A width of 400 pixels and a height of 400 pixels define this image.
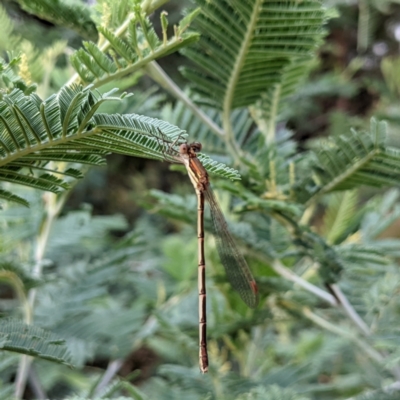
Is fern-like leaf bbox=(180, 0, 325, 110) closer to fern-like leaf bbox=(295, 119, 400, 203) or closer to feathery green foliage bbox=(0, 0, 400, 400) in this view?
feathery green foliage bbox=(0, 0, 400, 400)

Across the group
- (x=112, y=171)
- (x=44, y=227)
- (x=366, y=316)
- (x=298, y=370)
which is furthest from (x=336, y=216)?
(x=112, y=171)

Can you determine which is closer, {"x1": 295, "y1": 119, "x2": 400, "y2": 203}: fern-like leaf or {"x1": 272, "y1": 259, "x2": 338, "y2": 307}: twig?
{"x1": 295, "y1": 119, "x2": 400, "y2": 203}: fern-like leaf

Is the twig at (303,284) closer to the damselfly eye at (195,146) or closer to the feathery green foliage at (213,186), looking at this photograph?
the feathery green foliage at (213,186)

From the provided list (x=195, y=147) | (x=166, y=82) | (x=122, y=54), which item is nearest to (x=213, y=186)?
(x=195, y=147)

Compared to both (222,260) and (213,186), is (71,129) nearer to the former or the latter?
(213,186)

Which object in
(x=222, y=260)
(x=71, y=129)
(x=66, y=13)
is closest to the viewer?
(x=71, y=129)

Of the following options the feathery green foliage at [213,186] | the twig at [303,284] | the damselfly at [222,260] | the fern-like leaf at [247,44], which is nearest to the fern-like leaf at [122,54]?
the feathery green foliage at [213,186]

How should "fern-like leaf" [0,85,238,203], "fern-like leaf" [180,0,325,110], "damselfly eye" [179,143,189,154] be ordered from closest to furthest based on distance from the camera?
"fern-like leaf" [0,85,238,203] < "fern-like leaf" [180,0,325,110] < "damselfly eye" [179,143,189,154]

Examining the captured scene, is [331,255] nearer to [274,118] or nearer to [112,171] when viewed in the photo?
[274,118]

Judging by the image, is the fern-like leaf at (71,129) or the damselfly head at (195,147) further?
the damselfly head at (195,147)

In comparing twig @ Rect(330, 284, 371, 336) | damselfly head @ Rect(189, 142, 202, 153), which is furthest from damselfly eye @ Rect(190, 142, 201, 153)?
twig @ Rect(330, 284, 371, 336)

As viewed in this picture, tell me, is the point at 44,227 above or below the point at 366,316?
above
